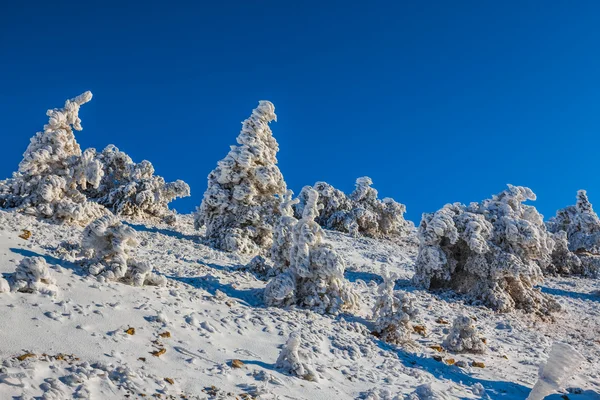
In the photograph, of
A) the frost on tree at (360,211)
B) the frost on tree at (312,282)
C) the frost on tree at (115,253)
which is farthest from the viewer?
the frost on tree at (360,211)

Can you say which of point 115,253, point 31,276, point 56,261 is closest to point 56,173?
point 56,261

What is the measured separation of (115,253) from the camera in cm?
969

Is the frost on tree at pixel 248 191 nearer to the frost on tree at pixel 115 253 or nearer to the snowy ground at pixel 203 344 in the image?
the snowy ground at pixel 203 344

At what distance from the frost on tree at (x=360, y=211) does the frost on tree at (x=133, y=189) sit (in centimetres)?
967

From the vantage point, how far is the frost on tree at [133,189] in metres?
21.5

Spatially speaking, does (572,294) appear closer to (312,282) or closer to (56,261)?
(312,282)

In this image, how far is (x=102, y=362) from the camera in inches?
239

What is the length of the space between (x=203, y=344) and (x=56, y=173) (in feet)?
36.5

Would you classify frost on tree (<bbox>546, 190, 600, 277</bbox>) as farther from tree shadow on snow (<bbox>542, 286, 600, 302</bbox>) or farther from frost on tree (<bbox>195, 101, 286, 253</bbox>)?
frost on tree (<bbox>195, 101, 286, 253</bbox>)

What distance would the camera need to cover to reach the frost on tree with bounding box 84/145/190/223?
848 inches

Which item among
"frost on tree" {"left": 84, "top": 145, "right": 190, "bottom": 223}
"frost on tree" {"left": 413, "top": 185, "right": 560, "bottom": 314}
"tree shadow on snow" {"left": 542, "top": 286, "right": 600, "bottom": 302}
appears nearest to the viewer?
"frost on tree" {"left": 413, "top": 185, "right": 560, "bottom": 314}

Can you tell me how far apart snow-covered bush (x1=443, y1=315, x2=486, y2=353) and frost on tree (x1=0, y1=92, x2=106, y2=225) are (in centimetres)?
1118

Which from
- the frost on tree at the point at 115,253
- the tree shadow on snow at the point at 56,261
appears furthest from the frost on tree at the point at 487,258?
the tree shadow on snow at the point at 56,261

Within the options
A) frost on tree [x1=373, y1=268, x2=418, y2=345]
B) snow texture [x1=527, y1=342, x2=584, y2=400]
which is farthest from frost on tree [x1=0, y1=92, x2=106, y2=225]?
snow texture [x1=527, y1=342, x2=584, y2=400]
